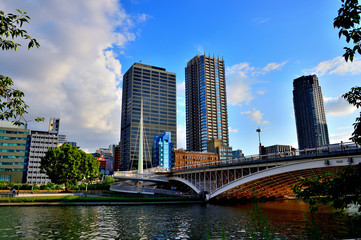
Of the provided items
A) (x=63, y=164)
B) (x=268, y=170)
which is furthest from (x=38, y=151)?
(x=268, y=170)

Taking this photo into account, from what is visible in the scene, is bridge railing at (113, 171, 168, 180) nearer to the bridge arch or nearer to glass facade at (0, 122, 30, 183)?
the bridge arch

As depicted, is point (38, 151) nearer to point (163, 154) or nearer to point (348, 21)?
point (163, 154)

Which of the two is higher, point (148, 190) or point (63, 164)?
point (63, 164)

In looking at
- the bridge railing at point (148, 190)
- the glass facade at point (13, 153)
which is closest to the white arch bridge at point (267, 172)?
the bridge railing at point (148, 190)

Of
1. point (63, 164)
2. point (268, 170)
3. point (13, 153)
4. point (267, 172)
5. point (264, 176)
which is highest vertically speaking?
point (13, 153)

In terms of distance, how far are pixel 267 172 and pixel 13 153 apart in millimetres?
151873

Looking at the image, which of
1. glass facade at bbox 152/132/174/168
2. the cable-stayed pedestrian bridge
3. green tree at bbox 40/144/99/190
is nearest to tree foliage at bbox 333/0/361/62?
the cable-stayed pedestrian bridge

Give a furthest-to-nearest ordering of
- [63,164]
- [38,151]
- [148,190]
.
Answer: [38,151], [148,190], [63,164]

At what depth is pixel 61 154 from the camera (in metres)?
77.4

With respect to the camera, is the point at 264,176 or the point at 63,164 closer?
the point at 264,176

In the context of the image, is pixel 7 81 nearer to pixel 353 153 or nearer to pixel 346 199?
pixel 346 199

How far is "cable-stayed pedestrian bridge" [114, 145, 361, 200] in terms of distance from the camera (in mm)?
43219

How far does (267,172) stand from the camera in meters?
51.8

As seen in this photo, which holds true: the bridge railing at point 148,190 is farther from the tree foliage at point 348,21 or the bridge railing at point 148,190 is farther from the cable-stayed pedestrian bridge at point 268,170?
the tree foliage at point 348,21
